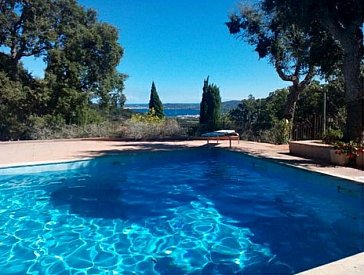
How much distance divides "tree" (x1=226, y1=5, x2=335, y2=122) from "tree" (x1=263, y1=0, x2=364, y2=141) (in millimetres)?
4382

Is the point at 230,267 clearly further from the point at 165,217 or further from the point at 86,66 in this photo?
the point at 86,66

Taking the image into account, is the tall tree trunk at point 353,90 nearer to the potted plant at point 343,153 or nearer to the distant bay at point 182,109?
the potted plant at point 343,153

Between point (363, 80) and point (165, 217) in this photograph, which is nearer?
point (165, 217)

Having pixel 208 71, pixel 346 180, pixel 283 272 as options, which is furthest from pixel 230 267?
pixel 208 71

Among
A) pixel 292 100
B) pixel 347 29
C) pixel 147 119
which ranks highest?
pixel 347 29

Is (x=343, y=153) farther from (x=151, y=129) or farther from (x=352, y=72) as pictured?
(x=151, y=129)

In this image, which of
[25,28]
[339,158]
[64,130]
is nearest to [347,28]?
[339,158]

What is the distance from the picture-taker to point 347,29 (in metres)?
9.98

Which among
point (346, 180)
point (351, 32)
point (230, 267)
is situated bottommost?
point (230, 267)

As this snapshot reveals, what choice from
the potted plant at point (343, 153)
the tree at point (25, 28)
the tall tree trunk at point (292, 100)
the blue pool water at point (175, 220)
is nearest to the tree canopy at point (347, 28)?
the potted plant at point (343, 153)

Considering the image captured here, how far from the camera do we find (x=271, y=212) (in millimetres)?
6672

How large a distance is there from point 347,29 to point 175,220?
8.19 m

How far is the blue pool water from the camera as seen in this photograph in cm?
461

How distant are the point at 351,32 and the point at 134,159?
336 inches
